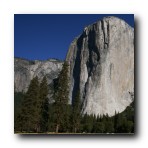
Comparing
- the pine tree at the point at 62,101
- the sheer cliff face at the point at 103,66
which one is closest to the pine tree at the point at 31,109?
the pine tree at the point at 62,101

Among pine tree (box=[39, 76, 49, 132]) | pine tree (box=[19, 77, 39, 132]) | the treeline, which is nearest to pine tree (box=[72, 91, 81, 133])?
the treeline

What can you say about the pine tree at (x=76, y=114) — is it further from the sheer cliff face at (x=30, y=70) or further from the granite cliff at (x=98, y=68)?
the sheer cliff face at (x=30, y=70)

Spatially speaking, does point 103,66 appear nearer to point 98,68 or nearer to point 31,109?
point 98,68

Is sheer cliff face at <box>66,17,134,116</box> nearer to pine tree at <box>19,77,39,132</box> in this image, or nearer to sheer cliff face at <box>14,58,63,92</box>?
sheer cliff face at <box>14,58,63,92</box>

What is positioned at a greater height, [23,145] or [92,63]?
[92,63]

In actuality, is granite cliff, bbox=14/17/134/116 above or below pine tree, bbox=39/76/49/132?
above
